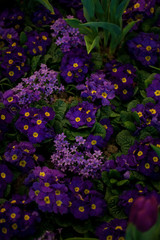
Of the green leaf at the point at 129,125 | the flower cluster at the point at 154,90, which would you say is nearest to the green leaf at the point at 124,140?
the green leaf at the point at 129,125

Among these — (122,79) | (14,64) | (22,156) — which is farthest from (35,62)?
(22,156)

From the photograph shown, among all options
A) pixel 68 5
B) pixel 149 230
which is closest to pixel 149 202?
Answer: pixel 149 230

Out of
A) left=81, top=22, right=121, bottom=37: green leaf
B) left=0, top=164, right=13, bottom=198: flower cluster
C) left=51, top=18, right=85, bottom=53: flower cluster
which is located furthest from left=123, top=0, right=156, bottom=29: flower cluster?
left=0, top=164, right=13, bottom=198: flower cluster

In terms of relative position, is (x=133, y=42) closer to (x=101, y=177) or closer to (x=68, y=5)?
(x=68, y=5)

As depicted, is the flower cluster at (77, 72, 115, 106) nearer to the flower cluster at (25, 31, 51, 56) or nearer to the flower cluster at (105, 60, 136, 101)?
the flower cluster at (105, 60, 136, 101)

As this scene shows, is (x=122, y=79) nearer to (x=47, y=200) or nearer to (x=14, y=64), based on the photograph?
(x=14, y=64)

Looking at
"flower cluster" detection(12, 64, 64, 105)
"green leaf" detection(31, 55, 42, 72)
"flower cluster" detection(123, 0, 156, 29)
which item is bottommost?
Answer: "flower cluster" detection(12, 64, 64, 105)

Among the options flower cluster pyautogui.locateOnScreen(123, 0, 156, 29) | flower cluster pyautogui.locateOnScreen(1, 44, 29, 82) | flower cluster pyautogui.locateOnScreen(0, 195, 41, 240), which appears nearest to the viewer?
flower cluster pyautogui.locateOnScreen(0, 195, 41, 240)
